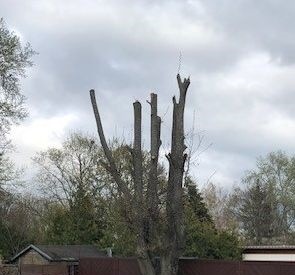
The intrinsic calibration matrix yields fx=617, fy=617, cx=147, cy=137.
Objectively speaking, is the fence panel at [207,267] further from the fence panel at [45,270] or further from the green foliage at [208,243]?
the green foliage at [208,243]

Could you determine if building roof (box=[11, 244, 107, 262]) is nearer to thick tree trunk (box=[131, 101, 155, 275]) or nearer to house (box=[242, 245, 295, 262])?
house (box=[242, 245, 295, 262])

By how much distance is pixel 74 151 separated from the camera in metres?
61.6

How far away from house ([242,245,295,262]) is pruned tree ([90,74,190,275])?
17151 mm

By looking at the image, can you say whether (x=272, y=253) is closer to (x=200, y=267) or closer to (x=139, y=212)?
(x=200, y=267)

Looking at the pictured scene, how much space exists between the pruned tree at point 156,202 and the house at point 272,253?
17.2m

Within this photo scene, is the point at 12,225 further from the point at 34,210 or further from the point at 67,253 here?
the point at 67,253

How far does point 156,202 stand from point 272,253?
19487mm

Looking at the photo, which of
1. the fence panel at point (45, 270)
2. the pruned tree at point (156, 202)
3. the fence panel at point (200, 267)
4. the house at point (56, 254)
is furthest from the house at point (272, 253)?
the pruned tree at point (156, 202)

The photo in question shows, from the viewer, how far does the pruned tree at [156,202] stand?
21.5 meters

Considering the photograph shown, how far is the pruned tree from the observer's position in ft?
70.7

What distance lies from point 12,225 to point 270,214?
1203 inches

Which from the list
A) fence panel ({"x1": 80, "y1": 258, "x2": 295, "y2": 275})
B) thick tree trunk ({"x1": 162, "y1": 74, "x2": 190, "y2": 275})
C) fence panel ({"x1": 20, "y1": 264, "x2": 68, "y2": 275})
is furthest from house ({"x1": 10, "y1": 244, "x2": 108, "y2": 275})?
thick tree trunk ({"x1": 162, "y1": 74, "x2": 190, "y2": 275})

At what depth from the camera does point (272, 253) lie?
39.4 m

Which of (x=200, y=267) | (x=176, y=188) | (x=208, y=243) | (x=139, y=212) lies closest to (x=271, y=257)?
(x=208, y=243)
